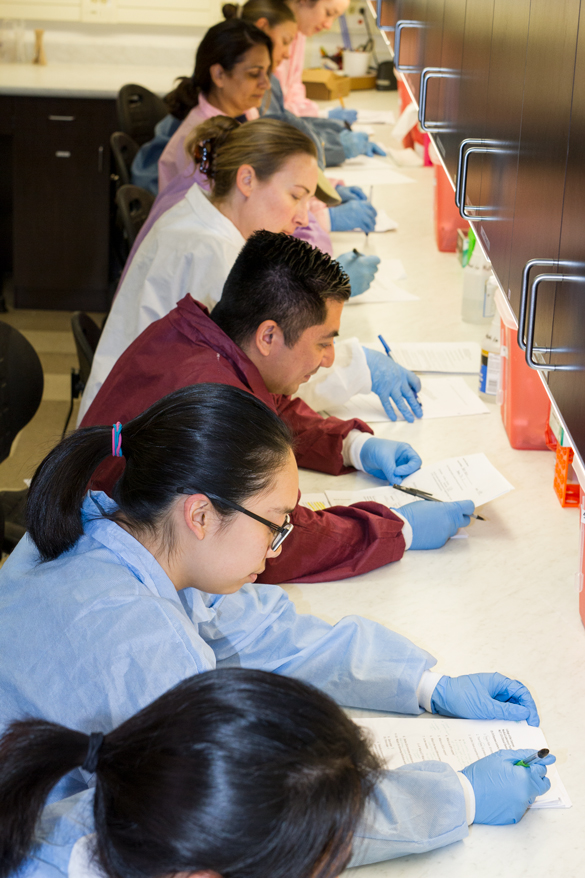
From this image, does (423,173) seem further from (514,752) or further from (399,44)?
(514,752)

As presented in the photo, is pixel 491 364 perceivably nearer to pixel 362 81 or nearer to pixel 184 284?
pixel 184 284

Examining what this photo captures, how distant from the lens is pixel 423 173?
3.99 metres

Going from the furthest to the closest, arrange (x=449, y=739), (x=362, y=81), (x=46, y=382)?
(x=362, y=81)
(x=46, y=382)
(x=449, y=739)

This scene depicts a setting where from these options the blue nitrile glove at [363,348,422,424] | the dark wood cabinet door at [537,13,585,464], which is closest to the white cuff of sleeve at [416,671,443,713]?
the dark wood cabinet door at [537,13,585,464]

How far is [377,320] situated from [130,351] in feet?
3.49

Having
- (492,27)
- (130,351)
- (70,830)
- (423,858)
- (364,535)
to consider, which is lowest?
(423,858)

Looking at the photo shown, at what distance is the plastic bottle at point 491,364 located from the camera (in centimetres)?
205

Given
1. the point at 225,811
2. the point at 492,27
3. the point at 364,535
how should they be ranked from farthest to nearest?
the point at 364,535, the point at 492,27, the point at 225,811

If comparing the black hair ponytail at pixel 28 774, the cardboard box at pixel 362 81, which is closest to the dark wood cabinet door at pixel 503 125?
the black hair ponytail at pixel 28 774

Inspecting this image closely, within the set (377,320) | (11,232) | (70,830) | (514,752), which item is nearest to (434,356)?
(377,320)

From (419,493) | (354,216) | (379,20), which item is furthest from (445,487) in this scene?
(379,20)

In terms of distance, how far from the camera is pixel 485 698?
1.21 m

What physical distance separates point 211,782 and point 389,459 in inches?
46.2

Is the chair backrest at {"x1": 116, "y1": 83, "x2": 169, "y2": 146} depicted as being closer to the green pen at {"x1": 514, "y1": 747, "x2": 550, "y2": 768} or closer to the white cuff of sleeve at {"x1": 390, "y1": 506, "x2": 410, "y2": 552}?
the white cuff of sleeve at {"x1": 390, "y1": 506, "x2": 410, "y2": 552}
